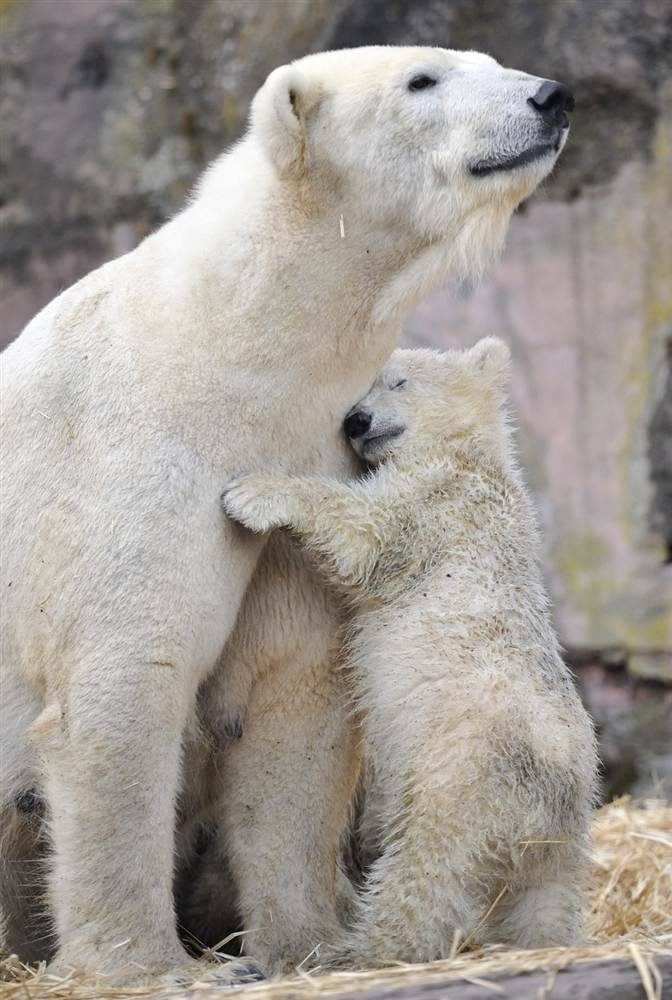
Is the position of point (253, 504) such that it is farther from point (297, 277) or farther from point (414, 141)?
point (414, 141)

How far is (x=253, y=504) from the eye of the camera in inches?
134

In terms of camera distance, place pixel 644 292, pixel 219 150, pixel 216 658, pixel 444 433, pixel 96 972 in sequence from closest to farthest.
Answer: pixel 96 972, pixel 216 658, pixel 444 433, pixel 644 292, pixel 219 150

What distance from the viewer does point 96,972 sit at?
126 inches

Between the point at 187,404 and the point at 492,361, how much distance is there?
1.09 m

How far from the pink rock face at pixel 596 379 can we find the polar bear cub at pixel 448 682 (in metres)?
2.60

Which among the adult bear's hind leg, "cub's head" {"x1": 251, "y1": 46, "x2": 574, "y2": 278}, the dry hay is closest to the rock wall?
the dry hay

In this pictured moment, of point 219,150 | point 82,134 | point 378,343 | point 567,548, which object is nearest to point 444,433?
point 378,343

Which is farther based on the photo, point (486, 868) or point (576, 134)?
point (576, 134)

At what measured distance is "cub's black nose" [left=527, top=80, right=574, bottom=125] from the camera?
11.2 ft

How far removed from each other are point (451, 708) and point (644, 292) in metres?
3.37

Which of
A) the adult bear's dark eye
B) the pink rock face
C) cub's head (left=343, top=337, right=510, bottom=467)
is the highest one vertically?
the adult bear's dark eye

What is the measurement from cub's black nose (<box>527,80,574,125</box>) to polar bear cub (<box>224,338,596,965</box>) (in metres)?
0.84

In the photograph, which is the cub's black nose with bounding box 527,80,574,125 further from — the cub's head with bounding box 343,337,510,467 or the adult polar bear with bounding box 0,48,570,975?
the cub's head with bounding box 343,337,510,467

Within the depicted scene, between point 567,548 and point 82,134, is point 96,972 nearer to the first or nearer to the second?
point 567,548
